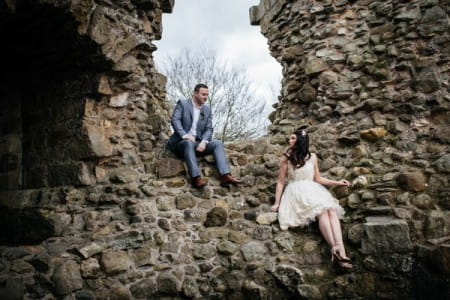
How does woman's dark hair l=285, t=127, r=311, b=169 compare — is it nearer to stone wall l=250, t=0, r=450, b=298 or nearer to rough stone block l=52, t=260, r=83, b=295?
stone wall l=250, t=0, r=450, b=298

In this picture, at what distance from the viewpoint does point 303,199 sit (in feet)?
14.6

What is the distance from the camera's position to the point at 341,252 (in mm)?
4027

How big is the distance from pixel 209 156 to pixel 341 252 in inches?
82.8

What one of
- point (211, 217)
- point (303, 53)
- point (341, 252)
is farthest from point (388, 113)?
point (211, 217)

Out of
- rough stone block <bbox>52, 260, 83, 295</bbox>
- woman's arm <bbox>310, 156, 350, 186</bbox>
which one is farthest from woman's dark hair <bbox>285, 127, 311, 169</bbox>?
rough stone block <bbox>52, 260, 83, 295</bbox>

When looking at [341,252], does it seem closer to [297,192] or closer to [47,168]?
[297,192]

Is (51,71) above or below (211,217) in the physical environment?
above

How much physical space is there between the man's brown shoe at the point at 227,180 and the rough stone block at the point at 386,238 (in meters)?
1.70

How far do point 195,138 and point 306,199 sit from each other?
1.75 m

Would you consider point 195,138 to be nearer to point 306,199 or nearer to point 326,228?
point 306,199

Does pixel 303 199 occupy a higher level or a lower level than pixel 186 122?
lower

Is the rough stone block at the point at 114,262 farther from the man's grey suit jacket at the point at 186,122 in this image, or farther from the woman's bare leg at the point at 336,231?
the woman's bare leg at the point at 336,231

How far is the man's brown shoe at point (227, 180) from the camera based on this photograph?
16.4 feet

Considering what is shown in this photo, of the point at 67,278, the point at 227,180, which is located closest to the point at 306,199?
the point at 227,180
